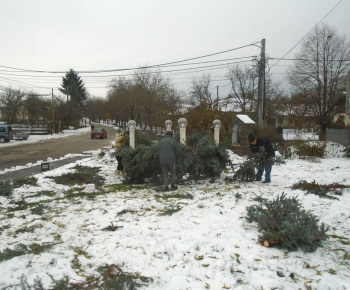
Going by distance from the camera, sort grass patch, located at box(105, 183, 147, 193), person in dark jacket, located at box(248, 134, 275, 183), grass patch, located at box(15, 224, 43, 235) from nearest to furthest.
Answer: grass patch, located at box(15, 224, 43, 235) → grass patch, located at box(105, 183, 147, 193) → person in dark jacket, located at box(248, 134, 275, 183)

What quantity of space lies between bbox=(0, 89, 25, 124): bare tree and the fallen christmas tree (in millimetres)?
47242

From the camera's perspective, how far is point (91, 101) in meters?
103

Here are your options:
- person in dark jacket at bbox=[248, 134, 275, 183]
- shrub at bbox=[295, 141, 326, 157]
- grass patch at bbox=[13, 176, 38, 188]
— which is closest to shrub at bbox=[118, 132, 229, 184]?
person in dark jacket at bbox=[248, 134, 275, 183]

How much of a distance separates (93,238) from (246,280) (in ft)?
7.32

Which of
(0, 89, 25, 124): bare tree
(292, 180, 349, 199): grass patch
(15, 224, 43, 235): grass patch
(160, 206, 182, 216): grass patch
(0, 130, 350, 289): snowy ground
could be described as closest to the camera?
(0, 130, 350, 289): snowy ground

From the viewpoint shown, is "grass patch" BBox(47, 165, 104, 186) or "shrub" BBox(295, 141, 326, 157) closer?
"grass patch" BBox(47, 165, 104, 186)

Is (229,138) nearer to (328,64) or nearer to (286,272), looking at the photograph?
(286,272)

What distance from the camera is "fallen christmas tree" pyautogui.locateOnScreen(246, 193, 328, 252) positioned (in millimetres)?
3264

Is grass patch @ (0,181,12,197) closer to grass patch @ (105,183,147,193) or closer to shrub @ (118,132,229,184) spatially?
grass patch @ (105,183,147,193)

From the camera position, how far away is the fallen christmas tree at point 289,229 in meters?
3.26

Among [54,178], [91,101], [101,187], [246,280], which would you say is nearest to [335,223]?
[246,280]

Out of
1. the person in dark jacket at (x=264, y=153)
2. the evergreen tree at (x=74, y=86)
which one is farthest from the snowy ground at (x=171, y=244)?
the evergreen tree at (x=74, y=86)

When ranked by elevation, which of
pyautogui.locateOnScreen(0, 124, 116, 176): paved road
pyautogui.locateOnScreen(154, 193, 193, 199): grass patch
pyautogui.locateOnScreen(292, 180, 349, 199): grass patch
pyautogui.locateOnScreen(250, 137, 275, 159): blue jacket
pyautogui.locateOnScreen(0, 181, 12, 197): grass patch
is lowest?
pyautogui.locateOnScreen(0, 124, 116, 176): paved road

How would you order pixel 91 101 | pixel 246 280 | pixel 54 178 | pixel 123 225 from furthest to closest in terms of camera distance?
pixel 91 101 → pixel 54 178 → pixel 123 225 → pixel 246 280
